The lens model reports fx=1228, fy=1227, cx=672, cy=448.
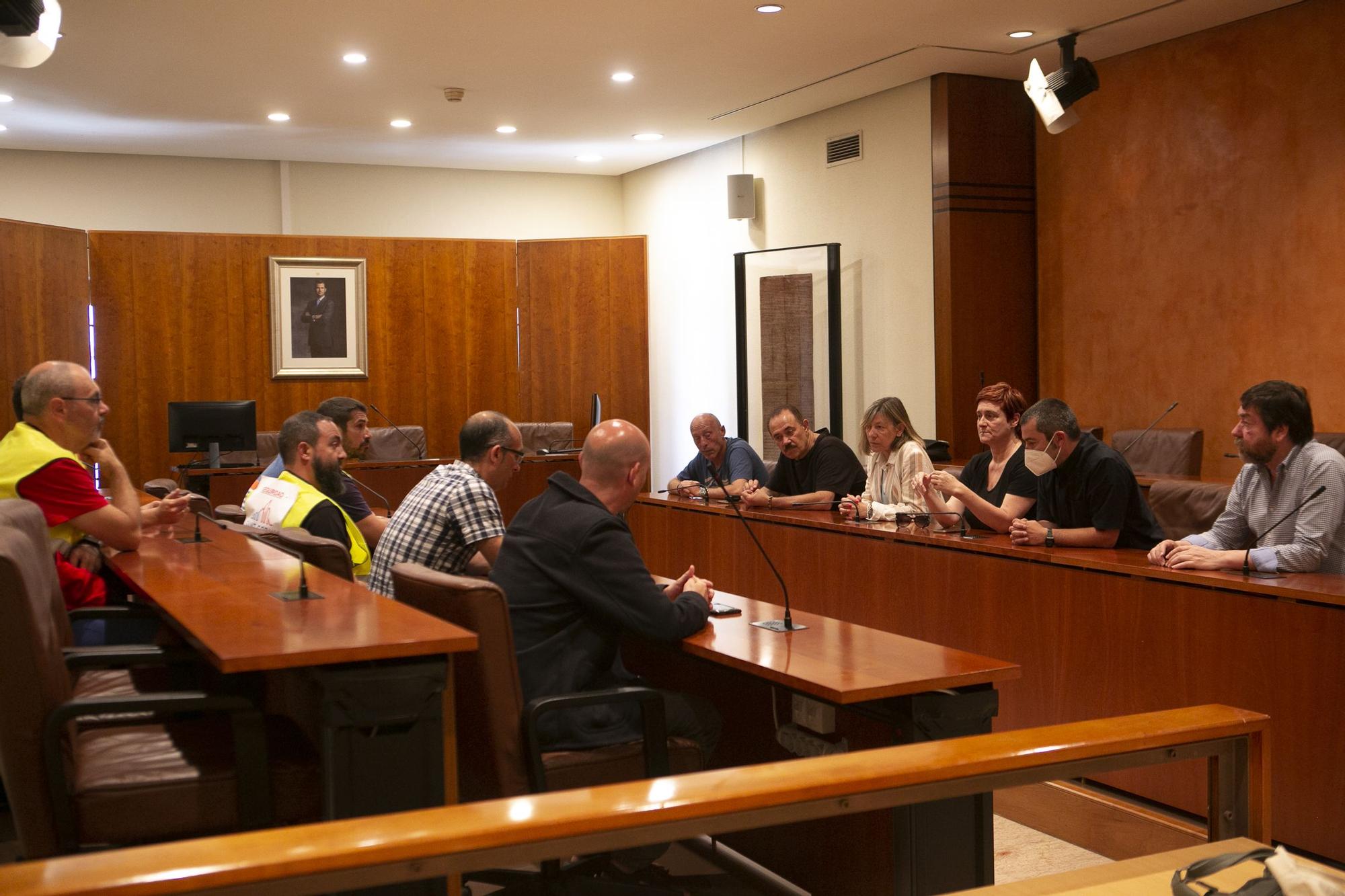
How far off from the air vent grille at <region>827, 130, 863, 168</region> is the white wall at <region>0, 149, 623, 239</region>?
333 centimetres

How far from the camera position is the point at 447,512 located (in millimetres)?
3424

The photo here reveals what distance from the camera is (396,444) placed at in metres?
9.30

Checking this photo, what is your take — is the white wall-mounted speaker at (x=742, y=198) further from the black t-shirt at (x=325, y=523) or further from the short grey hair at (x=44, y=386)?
the short grey hair at (x=44, y=386)

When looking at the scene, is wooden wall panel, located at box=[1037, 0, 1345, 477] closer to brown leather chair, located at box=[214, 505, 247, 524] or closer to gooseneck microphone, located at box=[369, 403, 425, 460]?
gooseneck microphone, located at box=[369, 403, 425, 460]

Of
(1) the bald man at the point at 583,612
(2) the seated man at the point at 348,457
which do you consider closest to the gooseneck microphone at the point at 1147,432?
(2) the seated man at the point at 348,457

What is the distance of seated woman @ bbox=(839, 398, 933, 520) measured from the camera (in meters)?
5.02

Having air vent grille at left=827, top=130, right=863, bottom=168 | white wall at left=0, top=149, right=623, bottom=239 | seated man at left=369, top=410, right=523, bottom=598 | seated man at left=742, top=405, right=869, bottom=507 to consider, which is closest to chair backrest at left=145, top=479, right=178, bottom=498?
seated man at left=369, top=410, right=523, bottom=598

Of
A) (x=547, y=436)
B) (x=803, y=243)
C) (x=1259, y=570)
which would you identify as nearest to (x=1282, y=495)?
(x=1259, y=570)

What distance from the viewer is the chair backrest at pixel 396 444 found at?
30.2 feet

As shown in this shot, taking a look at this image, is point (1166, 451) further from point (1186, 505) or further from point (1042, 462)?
point (1042, 462)

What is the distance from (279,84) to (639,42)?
7.96ft

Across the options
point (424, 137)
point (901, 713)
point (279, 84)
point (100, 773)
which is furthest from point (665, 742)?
point (424, 137)

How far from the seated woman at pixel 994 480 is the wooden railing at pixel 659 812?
2.59 meters

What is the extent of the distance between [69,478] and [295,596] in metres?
1.10
